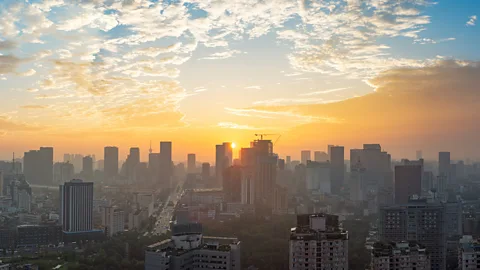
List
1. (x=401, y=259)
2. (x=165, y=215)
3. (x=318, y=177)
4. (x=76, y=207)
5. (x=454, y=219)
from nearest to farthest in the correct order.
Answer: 1. (x=401, y=259)
2. (x=454, y=219)
3. (x=76, y=207)
4. (x=165, y=215)
5. (x=318, y=177)

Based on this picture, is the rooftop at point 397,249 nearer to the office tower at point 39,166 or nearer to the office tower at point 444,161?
the office tower at point 444,161

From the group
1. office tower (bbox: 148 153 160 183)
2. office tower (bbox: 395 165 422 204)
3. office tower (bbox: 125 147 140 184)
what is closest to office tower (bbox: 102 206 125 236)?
office tower (bbox: 395 165 422 204)

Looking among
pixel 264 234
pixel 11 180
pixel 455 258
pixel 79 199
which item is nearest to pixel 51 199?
pixel 11 180

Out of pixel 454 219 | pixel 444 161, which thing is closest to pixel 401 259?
pixel 454 219

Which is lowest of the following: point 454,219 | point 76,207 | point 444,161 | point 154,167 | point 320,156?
point 454,219

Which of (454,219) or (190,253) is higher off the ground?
(190,253)

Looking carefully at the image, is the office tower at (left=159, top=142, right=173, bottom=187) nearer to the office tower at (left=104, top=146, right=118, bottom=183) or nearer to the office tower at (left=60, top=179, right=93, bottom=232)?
the office tower at (left=104, top=146, right=118, bottom=183)

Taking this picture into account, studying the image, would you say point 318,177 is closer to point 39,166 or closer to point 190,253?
point 39,166
